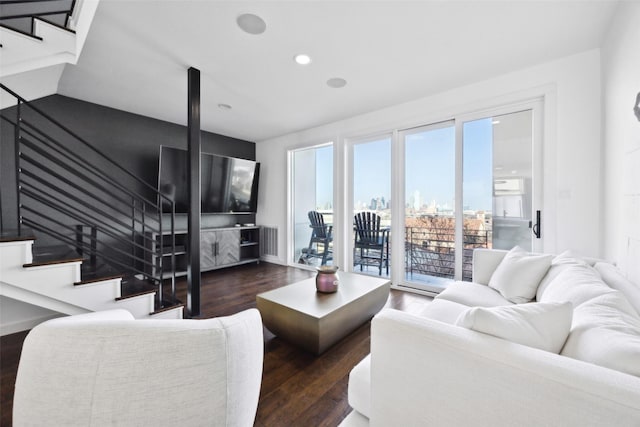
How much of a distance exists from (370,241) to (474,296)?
6.76 feet

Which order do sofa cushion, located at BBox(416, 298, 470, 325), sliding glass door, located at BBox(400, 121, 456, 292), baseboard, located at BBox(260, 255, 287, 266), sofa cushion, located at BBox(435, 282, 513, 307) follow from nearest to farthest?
sofa cushion, located at BBox(416, 298, 470, 325) → sofa cushion, located at BBox(435, 282, 513, 307) → sliding glass door, located at BBox(400, 121, 456, 292) → baseboard, located at BBox(260, 255, 287, 266)

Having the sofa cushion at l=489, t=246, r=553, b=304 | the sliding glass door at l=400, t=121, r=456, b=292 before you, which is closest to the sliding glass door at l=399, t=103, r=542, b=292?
the sliding glass door at l=400, t=121, r=456, b=292

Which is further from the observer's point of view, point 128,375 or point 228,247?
point 228,247

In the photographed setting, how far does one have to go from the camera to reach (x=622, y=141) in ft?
5.74

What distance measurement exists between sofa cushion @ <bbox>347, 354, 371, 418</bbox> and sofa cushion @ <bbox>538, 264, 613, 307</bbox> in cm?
102

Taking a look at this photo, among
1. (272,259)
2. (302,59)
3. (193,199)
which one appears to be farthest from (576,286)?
(272,259)

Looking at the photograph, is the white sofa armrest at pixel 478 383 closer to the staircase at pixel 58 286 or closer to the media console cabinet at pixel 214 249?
the staircase at pixel 58 286

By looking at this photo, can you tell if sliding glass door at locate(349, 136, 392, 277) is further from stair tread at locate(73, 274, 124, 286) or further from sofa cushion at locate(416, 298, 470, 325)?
stair tread at locate(73, 274, 124, 286)

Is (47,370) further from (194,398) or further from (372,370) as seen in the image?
(372,370)

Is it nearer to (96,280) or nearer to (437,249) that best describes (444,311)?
(437,249)

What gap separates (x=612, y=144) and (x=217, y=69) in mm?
3461

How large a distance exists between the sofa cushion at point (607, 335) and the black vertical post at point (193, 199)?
8.81 ft

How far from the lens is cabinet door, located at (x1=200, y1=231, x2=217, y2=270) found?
406 cm

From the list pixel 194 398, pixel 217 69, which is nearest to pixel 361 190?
pixel 217 69
